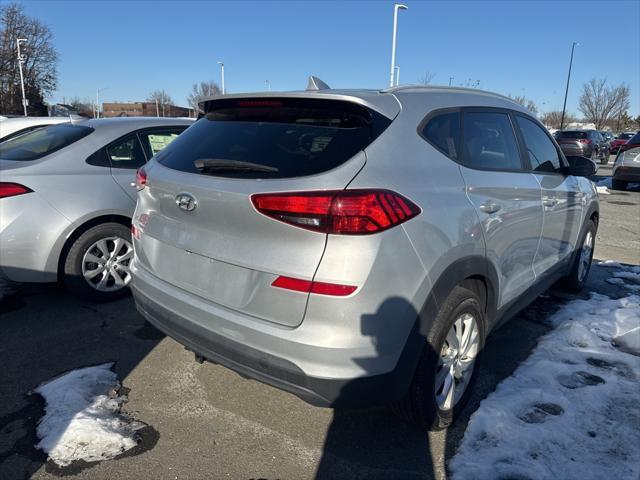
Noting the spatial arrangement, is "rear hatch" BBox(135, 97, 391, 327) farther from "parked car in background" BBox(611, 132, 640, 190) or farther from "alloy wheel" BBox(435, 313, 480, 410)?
"parked car in background" BBox(611, 132, 640, 190)

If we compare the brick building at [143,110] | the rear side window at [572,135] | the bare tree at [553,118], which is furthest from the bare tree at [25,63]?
the bare tree at [553,118]

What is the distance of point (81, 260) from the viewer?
161 inches

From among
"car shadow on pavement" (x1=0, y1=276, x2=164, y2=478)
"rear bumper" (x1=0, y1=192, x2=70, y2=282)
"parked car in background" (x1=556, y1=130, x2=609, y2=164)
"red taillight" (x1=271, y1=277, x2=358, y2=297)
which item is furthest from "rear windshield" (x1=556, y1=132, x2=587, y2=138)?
"red taillight" (x1=271, y1=277, x2=358, y2=297)

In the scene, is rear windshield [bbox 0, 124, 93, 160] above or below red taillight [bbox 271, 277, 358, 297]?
above

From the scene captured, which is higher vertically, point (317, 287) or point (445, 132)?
point (445, 132)

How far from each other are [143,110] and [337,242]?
76639mm

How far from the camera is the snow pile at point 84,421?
2.45m

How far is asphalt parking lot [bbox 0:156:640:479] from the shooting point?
238 centimetres

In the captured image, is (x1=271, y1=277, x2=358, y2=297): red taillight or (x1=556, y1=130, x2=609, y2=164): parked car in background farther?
(x1=556, y1=130, x2=609, y2=164): parked car in background

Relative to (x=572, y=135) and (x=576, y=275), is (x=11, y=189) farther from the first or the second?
(x=572, y=135)

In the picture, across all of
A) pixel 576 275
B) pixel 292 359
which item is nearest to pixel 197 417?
pixel 292 359

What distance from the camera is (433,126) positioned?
2.53 m

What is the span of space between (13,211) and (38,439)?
1.93 m

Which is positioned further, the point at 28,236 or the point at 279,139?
the point at 28,236
